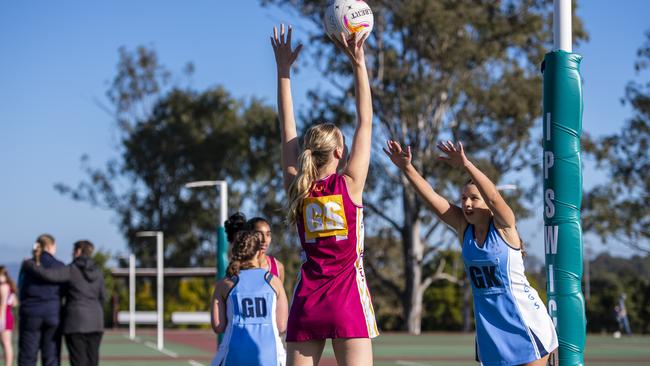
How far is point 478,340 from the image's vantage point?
667 cm

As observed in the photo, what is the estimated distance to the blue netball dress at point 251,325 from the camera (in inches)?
269

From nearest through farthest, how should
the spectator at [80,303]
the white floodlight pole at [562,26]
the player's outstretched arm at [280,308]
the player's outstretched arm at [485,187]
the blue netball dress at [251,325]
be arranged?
1. the player's outstretched arm at [485,187]
2. the blue netball dress at [251,325]
3. the player's outstretched arm at [280,308]
4. the white floodlight pole at [562,26]
5. the spectator at [80,303]

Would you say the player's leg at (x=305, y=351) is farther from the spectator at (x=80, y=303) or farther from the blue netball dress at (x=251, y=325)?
the spectator at (x=80, y=303)

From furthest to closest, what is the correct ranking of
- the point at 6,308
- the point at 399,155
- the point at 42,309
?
the point at 6,308
the point at 42,309
the point at 399,155

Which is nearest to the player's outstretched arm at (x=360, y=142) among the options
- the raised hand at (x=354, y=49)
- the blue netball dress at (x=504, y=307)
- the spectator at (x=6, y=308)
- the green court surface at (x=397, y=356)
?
the raised hand at (x=354, y=49)

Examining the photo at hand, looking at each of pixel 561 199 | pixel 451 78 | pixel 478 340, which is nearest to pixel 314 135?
pixel 478 340

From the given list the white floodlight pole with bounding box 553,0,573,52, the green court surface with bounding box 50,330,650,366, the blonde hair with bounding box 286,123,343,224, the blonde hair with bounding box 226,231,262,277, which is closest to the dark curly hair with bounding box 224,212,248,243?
the blonde hair with bounding box 226,231,262,277

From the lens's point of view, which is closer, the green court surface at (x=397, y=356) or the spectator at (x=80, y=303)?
the spectator at (x=80, y=303)

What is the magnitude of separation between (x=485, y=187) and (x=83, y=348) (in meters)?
7.14

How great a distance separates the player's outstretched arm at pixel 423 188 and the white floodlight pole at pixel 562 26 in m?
1.73

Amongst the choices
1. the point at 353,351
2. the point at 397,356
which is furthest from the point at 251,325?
the point at 397,356

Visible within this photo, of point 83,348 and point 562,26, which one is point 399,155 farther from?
point 83,348

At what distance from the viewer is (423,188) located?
6.54 metres

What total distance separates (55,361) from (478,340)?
23.6 feet
